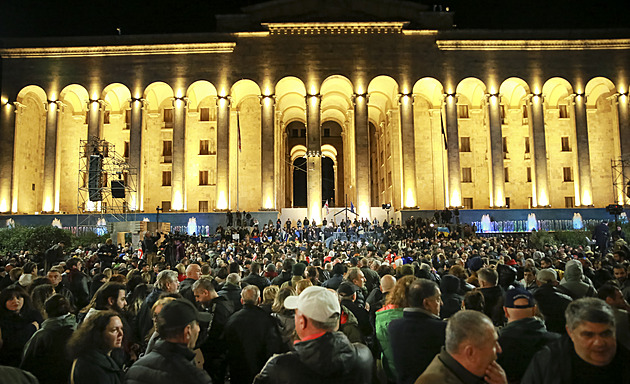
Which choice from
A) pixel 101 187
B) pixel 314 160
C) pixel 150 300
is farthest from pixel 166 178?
pixel 150 300

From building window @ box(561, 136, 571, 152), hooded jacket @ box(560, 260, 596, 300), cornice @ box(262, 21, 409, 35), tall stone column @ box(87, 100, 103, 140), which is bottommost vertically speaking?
hooded jacket @ box(560, 260, 596, 300)

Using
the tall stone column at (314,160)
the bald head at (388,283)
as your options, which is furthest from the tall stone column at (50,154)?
the bald head at (388,283)

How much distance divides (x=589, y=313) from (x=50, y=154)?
3992cm

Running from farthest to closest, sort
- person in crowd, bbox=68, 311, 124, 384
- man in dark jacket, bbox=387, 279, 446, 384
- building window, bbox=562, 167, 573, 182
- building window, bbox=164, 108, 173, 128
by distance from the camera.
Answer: building window, bbox=164, 108, 173, 128
building window, bbox=562, 167, 573, 182
man in dark jacket, bbox=387, 279, 446, 384
person in crowd, bbox=68, 311, 124, 384

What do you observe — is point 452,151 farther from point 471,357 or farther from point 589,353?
point 471,357

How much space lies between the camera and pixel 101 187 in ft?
102

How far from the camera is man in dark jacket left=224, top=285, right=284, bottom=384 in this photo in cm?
452

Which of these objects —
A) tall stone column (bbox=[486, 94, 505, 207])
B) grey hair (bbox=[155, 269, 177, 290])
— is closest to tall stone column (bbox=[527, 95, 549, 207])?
tall stone column (bbox=[486, 94, 505, 207])

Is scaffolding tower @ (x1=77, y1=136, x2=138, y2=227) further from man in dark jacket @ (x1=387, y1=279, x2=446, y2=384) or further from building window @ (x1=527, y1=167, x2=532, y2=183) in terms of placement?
building window @ (x1=527, y1=167, x2=532, y2=183)

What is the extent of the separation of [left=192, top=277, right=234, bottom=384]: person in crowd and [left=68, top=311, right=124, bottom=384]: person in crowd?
4.40 ft

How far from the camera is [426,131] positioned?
40656 millimetres

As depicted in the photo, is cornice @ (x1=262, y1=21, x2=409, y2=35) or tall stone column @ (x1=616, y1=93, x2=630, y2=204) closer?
cornice @ (x1=262, y1=21, x2=409, y2=35)

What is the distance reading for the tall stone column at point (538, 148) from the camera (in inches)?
1404

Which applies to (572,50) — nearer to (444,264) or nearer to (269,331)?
(444,264)
